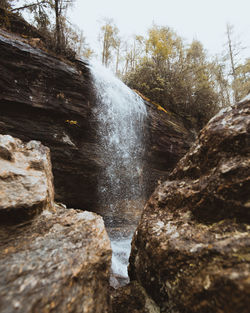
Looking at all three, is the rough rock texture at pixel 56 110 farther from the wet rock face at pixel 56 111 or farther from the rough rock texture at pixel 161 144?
the rough rock texture at pixel 161 144

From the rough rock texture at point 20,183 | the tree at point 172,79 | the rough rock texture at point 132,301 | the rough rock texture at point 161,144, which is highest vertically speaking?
the tree at point 172,79

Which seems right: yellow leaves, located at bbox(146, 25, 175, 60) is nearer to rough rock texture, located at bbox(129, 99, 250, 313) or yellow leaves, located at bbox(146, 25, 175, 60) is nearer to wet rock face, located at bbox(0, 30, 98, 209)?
wet rock face, located at bbox(0, 30, 98, 209)

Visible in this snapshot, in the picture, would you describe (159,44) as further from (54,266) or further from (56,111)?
(54,266)

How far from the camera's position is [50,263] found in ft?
3.76

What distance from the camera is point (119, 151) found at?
7066mm

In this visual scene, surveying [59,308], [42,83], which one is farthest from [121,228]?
[42,83]

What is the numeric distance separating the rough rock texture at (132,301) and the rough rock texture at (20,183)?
1264 millimetres

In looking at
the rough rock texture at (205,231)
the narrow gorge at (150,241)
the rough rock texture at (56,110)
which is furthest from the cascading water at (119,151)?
the rough rock texture at (205,231)

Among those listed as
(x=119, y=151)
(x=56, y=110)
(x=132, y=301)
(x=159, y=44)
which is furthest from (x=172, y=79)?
(x=132, y=301)

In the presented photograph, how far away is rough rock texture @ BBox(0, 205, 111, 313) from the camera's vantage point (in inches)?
36.2

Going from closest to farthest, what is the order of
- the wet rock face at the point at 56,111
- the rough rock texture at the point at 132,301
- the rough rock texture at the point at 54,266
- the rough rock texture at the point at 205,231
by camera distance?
the rough rock texture at the point at 54,266 → the rough rock texture at the point at 205,231 → the rough rock texture at the point at 132,301 → the wet rock face at the point at 56,111

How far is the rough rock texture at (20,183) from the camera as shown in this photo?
153cm

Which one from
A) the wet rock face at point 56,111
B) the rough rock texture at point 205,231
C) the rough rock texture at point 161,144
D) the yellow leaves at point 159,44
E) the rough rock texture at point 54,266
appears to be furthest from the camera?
the yellow leaves at point 159,44

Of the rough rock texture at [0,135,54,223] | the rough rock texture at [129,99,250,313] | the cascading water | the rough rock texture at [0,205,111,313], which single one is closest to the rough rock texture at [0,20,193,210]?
the cascading water
